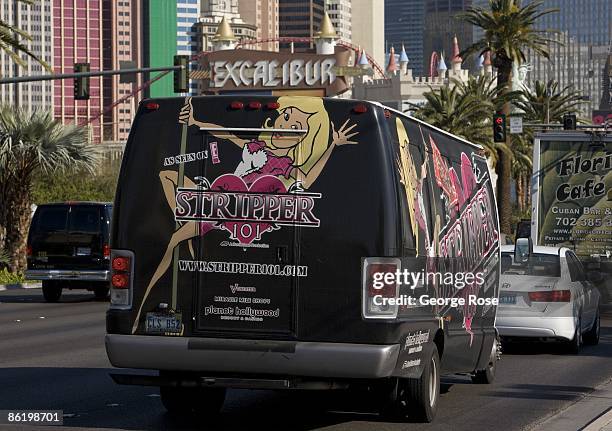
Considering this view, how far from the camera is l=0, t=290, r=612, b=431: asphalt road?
450 inches

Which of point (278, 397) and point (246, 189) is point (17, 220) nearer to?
point (278, 397)

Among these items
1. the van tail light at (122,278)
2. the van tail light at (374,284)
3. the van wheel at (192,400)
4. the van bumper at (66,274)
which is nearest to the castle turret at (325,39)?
the van bumper at (66,274)

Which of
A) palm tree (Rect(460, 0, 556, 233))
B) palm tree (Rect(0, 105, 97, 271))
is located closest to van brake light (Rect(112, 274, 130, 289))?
palm tree (Rect(0, 105, 97, 271))

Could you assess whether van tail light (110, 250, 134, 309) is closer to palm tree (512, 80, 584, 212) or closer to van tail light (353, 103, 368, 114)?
van tail light (353, 103, 368, 114)

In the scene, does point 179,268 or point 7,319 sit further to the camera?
point 7,319

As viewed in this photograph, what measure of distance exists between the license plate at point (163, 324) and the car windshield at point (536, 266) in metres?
8.98

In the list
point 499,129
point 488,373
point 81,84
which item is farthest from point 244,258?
point 499,129

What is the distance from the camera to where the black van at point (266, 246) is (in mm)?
10102

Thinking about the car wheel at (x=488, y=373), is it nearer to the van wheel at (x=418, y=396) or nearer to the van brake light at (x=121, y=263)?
the van wheel at (x=418, y=396)

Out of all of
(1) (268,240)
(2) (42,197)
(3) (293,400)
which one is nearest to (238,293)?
(1) (268,240)

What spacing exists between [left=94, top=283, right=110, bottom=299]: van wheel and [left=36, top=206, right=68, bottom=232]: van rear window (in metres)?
1.72

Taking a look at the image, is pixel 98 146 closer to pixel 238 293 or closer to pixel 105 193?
pixel 238 293

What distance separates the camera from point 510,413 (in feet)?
40.7

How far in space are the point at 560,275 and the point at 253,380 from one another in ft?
30.3
